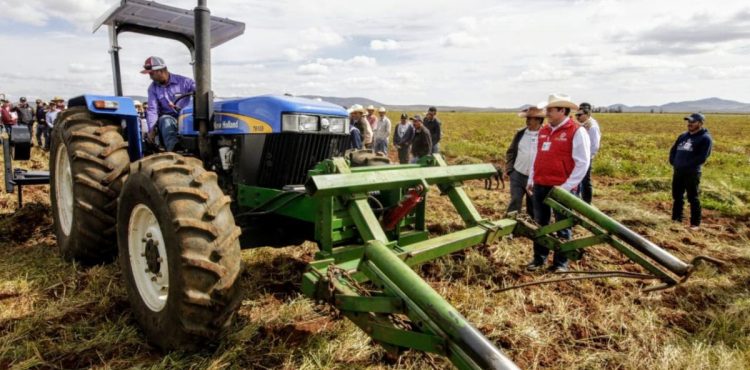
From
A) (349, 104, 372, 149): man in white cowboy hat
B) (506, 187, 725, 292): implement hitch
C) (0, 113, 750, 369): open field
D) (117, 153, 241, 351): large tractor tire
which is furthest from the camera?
(349, 104, 372, 149): man in white cowboy hat

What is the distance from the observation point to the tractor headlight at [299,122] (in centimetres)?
341

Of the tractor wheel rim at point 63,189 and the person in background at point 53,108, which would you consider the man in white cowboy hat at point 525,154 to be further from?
the person in background at point 53,108

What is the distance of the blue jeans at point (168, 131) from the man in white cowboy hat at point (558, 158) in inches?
132

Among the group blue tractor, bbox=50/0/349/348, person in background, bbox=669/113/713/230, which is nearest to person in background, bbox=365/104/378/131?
person in background, bbox=669/113/713/230

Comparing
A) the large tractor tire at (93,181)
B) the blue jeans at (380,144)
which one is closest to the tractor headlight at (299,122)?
the large tractor tire at (93,181)

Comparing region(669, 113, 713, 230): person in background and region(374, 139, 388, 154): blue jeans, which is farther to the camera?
region(374, 139, 388, 154): blue jeans

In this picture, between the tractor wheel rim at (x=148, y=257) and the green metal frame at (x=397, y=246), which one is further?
the tractor wheel rim at (x=148, y=257)

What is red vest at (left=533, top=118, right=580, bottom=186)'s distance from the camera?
14.0ft

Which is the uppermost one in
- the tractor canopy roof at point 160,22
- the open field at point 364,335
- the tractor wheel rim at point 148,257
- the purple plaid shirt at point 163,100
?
the tractor canopy roof at point 160,22

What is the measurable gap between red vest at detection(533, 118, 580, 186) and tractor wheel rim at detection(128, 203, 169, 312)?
3303mm

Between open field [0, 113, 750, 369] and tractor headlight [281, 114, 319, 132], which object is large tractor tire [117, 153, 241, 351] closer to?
open field [0, 113, 750, 369]

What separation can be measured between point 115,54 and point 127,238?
244 cm

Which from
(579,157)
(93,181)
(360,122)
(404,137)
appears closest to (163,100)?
(93,181)

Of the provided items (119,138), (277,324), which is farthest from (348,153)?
(119,138)
